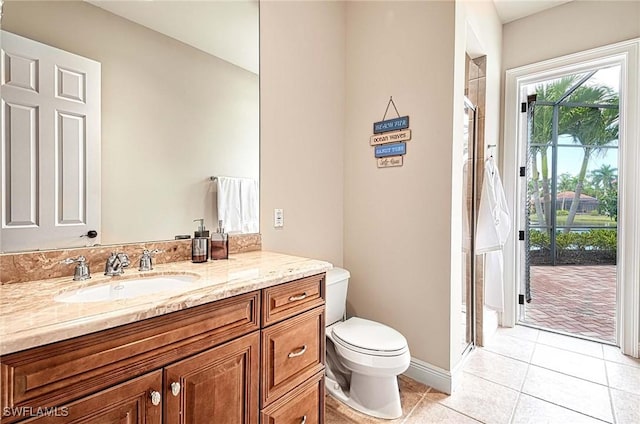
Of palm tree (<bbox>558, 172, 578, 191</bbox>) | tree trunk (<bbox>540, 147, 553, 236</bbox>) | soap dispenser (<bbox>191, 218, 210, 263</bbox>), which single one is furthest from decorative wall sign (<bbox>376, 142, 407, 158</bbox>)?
palm tree (<bbox>558, 172, 578, 191</bbox>)

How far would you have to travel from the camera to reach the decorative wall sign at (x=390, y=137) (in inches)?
81.1

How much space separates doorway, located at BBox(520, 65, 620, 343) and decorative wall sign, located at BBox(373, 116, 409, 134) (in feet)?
5.67

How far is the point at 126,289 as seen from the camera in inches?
45.4

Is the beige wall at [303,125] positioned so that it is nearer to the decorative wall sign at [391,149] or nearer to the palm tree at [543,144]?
the decorative wall sign at [391,149]

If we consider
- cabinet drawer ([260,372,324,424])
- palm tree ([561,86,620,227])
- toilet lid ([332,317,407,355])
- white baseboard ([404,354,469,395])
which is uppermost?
palm tree ([561,86,620,227])

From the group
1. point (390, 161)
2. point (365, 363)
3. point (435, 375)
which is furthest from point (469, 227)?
point (365, 363)

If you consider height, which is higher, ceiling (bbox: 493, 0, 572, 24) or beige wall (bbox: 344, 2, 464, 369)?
ceiling (bbox: 493, 0, 572, 24)

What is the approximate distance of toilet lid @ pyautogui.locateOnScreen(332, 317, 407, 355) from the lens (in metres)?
1.65

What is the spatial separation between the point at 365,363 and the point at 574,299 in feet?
9.68

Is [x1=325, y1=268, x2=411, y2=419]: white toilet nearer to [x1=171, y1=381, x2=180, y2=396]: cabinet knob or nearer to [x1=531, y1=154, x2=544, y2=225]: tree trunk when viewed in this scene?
[x1=171, y1=381, x2=180, y2=396]: cabinet knob

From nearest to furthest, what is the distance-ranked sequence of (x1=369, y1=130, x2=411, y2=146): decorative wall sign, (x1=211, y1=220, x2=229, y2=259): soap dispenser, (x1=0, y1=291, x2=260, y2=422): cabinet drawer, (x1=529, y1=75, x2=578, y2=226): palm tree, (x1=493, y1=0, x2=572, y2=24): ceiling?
(x1=0, y1=291, x2=260, y2=422): cabinet drawer → (x1=211, y1=220, x2=229, y2=259): soap dispenser → (x1=369, y1=130, x2=411, y2=146): decorative wall sign → (x1=493, y1=0, x2=572, y2=24): ceiling → (x1=529, y1=75, x2=578, y2=226): palm tree

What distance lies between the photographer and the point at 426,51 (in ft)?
6.42

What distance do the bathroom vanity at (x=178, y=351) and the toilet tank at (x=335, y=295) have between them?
1.85 ft

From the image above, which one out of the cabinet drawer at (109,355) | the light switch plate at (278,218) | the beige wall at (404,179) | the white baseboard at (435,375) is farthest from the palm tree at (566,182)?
the cabinet drawer at (109,355)
